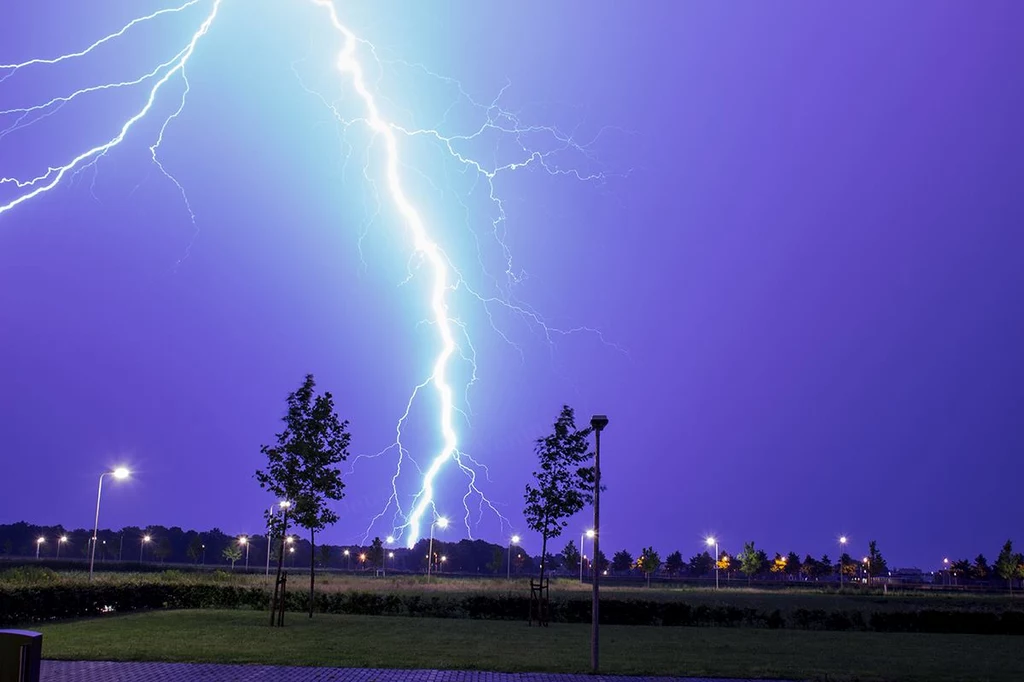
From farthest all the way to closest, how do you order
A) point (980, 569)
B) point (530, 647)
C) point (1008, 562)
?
point (980, 569) < point (1008, 562) < point (530, 647)

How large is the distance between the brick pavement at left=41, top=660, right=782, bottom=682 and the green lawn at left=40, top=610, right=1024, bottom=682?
0.63 m

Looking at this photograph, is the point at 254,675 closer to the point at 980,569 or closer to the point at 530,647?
the point at 530,647

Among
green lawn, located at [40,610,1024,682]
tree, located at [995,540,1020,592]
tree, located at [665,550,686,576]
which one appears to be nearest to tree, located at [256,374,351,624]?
green lawn, located at [40,610,1024,682]

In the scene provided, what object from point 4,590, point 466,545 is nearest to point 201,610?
point 4,590

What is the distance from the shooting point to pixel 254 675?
42.1 feet

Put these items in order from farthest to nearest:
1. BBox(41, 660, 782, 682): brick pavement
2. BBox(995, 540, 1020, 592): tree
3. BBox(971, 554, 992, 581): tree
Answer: BBox(971, 554, 992, 581): tree → BBox(995, 540, 1020, 592): tree → BBox(41, 660, 782, 682): brick pavement

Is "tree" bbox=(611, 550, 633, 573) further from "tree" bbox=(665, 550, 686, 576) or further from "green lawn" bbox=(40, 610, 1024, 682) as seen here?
"green lawn" bbox=(40, 610, 1024, 682)

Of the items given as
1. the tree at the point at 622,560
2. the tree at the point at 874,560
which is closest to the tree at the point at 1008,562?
the tree at the point at 874,560

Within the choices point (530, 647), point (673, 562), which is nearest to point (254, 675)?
point (530, 647)

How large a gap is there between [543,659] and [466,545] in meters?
130

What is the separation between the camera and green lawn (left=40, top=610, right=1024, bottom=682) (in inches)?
579

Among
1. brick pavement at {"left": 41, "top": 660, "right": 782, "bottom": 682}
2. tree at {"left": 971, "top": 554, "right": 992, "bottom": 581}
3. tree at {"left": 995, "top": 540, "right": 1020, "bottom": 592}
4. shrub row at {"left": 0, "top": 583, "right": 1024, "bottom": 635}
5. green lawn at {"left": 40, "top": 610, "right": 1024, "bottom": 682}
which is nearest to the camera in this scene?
brick pavement at {"left": 41, "top": 660, "right": 782, "bottom": 682}

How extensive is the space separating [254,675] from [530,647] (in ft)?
22.3

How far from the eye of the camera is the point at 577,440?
26.3 m
